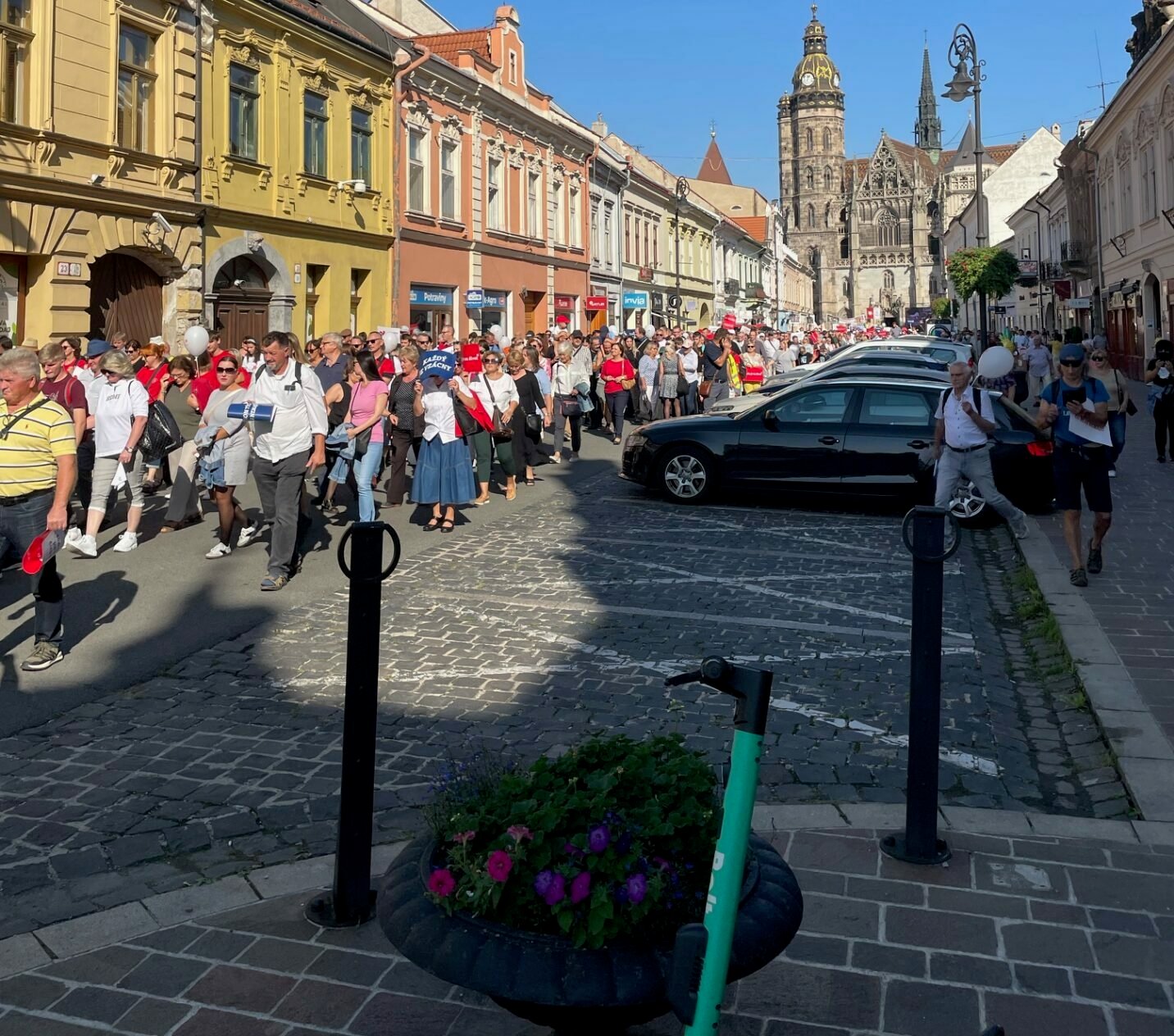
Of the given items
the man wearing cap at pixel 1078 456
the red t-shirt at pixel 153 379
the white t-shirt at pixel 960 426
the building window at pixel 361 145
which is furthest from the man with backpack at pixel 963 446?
the building window at pixel 361 145

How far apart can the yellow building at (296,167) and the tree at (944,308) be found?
8484 centimetres

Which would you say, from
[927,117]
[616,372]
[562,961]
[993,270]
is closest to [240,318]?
[616,372]

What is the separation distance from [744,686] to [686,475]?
11.8m

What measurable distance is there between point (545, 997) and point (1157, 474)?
15.2 m

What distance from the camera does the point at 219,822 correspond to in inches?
191

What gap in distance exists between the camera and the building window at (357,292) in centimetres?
2839

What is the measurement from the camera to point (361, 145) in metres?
28.0

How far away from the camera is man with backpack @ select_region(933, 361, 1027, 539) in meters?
11.0

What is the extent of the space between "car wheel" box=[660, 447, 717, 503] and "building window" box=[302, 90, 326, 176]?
14552 millimetres

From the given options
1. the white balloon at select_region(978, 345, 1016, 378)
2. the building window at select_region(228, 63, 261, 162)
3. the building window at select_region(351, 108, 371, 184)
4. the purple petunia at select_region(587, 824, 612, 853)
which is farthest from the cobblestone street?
the building window at select_region(351, 108, 371, 184)

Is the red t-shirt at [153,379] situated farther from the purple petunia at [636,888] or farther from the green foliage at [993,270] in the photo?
the green foliage at [993,270]

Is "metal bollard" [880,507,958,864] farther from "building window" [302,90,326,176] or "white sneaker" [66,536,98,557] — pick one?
Answer: "building window" [302,90,326,176]

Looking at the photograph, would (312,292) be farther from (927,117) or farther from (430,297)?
(927,117)

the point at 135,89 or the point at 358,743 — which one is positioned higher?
the point at 135,89
